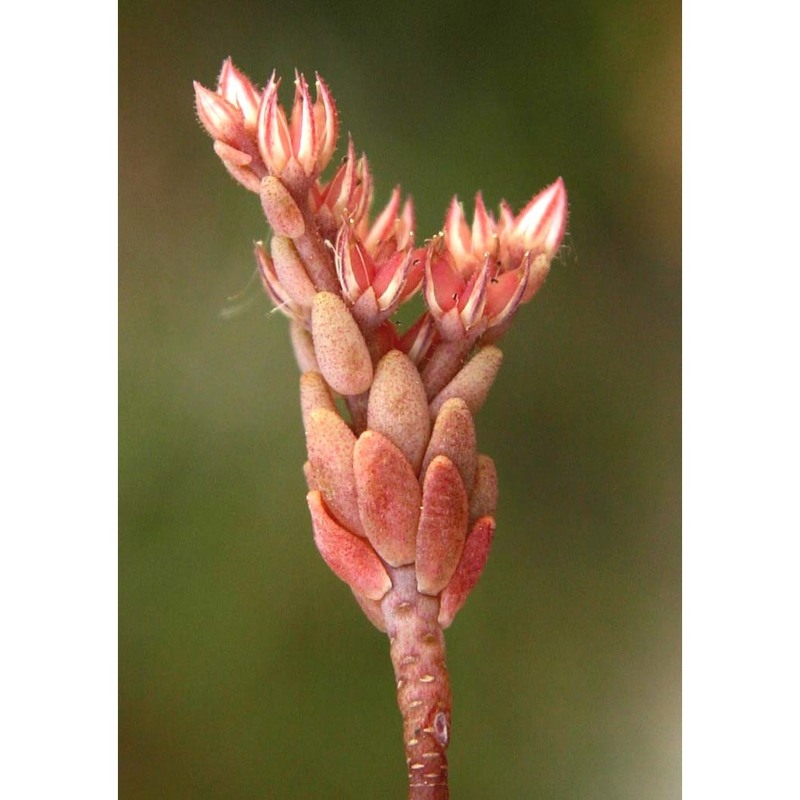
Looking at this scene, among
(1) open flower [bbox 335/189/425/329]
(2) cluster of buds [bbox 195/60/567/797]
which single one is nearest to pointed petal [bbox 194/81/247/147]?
(2) cluster of buds [bbox 195/60/567/797]

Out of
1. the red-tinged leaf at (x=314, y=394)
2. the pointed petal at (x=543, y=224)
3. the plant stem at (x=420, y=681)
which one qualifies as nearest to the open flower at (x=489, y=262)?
the pointed petal at (x=543, y=224)

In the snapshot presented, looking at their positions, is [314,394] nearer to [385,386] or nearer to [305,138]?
[385,386]

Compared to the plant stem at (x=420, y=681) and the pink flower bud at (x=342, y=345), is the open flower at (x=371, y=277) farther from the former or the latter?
the plant stem at (x=420, y=681)

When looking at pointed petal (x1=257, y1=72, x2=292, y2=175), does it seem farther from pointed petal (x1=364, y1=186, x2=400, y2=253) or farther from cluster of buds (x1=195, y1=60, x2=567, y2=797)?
pointed petal (x1=364, y1=186, x2=400, y2=253)

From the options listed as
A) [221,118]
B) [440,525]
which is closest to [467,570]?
[440,525]
